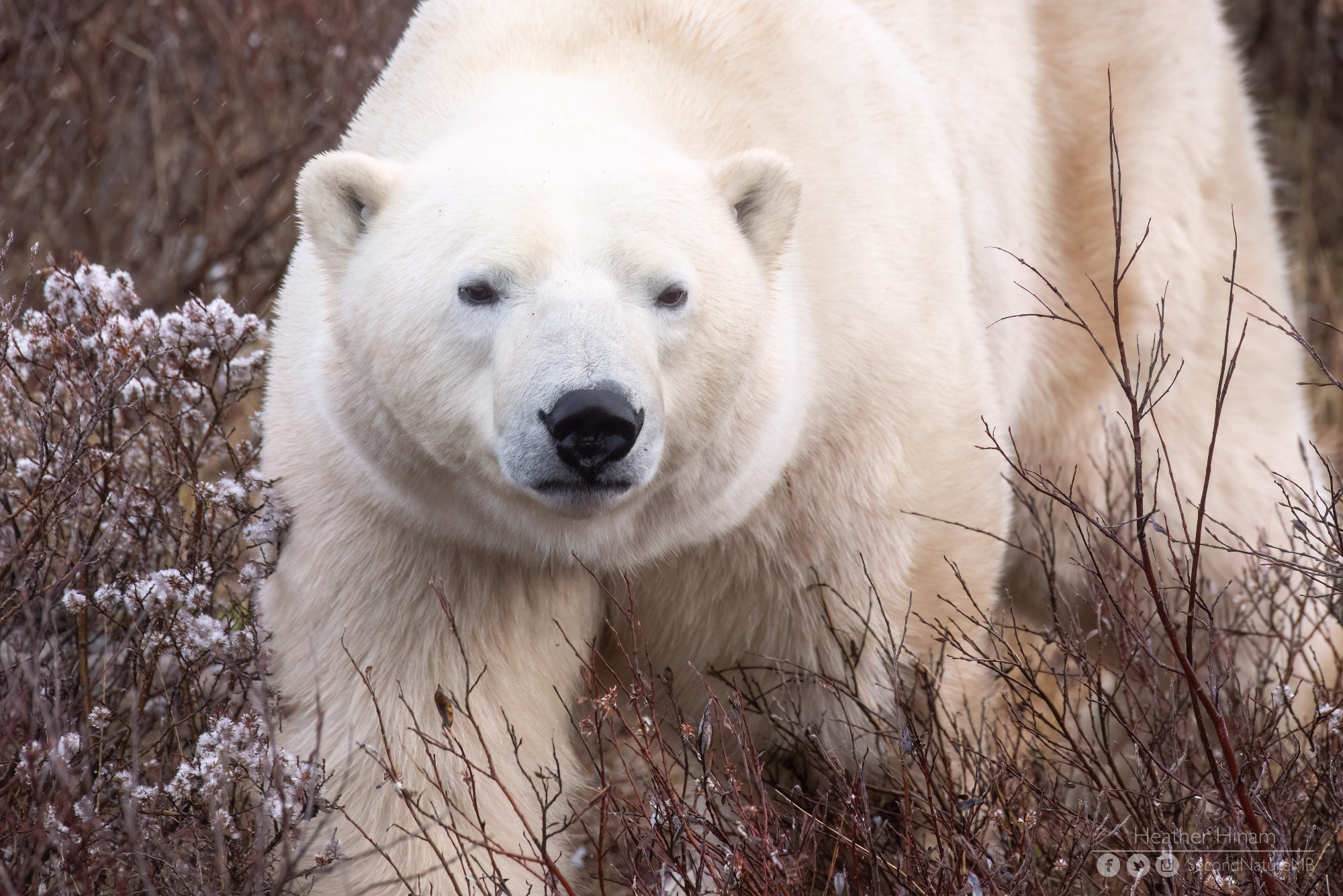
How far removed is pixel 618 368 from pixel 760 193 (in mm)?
447

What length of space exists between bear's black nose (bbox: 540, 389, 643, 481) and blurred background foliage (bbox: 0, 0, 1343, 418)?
2260 millimetres

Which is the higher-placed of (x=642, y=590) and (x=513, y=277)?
(x=513, y=277)

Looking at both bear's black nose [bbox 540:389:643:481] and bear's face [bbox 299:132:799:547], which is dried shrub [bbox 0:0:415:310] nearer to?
bear's face [bbox 299:132:799:547]

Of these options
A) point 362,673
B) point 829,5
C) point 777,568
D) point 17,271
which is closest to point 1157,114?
point 829,5

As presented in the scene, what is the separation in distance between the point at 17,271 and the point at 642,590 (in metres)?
2.70

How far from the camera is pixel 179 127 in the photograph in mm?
4855

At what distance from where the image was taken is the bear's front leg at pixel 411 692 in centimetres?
214

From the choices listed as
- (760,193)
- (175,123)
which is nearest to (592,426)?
(760,193)

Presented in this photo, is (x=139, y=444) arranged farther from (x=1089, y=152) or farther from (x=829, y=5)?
(x=1089, y=152)

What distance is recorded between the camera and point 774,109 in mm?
2377

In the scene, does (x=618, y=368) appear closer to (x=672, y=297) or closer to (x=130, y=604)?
(x=672, y=297)

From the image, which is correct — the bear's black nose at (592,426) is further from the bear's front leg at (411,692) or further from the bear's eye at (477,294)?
the bear's front leg at (411,692)

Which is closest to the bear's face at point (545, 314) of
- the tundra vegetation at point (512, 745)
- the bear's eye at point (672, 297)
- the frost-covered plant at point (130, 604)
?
the bear's eye at point (672, 297)

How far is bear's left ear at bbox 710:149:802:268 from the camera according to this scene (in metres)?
2.02
